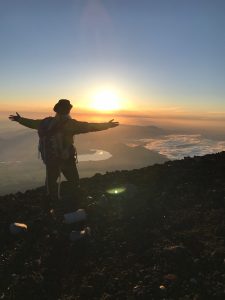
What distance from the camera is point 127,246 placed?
335 inches

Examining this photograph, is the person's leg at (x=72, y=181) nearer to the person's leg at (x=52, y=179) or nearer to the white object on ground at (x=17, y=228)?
the person's leg at (x=52, y=179)

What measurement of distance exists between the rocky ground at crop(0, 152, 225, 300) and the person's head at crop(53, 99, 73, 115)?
279cm

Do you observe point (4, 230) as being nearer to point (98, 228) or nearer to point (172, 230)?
point (98, 228)

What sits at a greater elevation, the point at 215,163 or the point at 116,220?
the point at 215,163

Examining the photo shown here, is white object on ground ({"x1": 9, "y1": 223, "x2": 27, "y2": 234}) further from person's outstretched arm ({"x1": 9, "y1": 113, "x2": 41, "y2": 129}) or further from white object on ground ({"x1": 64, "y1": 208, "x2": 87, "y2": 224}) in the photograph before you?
person's outstretched arm ({"x1": 9, "y1": 113, "x2": 41, "y2": 129})

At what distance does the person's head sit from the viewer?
10750mm

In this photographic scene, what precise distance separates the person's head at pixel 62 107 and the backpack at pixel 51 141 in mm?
282

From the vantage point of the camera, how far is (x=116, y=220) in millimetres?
10117

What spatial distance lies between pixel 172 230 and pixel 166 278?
2.20 m

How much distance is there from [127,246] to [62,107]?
14.2 ft

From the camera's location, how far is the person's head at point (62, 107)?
35.3ft

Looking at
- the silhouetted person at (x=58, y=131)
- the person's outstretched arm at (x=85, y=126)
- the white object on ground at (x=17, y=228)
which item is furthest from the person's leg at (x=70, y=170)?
Result: the white object on ground at (x=17, y=228)

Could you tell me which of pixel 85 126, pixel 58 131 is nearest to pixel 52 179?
pixel 58 131

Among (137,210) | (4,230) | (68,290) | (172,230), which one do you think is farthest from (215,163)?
(68,290)
